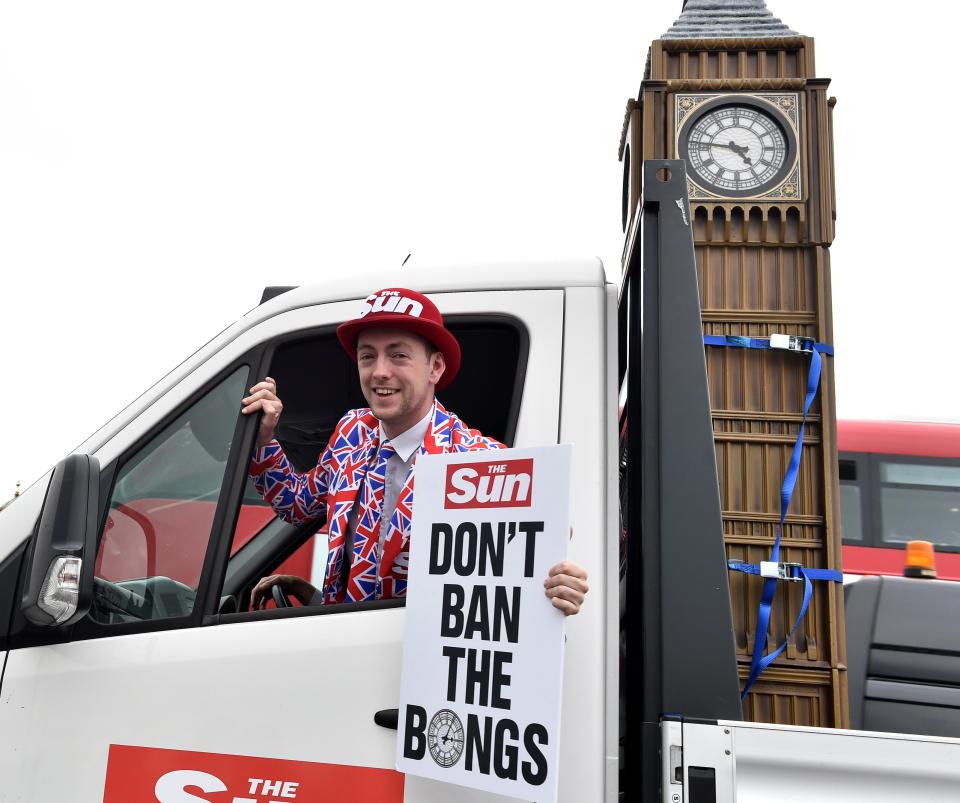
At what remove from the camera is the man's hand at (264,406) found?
2.08m

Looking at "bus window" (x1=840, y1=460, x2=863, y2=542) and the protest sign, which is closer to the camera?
the protest sign

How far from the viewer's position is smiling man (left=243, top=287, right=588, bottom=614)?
6.52ft

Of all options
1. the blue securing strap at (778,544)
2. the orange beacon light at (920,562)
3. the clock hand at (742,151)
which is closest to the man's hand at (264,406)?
the blue securing strap at (778,544)

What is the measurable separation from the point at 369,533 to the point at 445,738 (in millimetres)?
533

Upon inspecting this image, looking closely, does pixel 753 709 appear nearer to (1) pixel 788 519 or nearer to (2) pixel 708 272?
(1) pixel 788 519

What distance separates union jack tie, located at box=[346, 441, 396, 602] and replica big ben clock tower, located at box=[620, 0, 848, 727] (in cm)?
95

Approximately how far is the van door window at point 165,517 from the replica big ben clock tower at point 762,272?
48.2 inches

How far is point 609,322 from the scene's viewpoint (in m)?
2.10

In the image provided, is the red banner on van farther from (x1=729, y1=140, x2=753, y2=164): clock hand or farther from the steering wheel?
(x1=729, y1=140, x2=753, y2=164): clock hand

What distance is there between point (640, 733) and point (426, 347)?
0.98 metres

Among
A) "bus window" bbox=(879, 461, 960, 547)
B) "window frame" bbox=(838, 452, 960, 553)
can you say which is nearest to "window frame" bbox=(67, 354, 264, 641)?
"window frame" bbox=(838, 452, 960, 553)

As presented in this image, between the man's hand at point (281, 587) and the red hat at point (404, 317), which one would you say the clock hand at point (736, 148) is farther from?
the man's hand at point (281, 587)

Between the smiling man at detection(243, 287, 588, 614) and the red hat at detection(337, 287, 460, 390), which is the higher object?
the red hat at detection(337, 287, 460, 390)

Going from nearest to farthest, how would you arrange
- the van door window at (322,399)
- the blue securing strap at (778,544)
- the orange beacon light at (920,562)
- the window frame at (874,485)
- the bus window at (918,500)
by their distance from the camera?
the van door window at (322,399)
the blue securing strap at (778,544)
the orange beacon light at (920,562)
the bus window at (918,500)
the window frame at (874,485)
